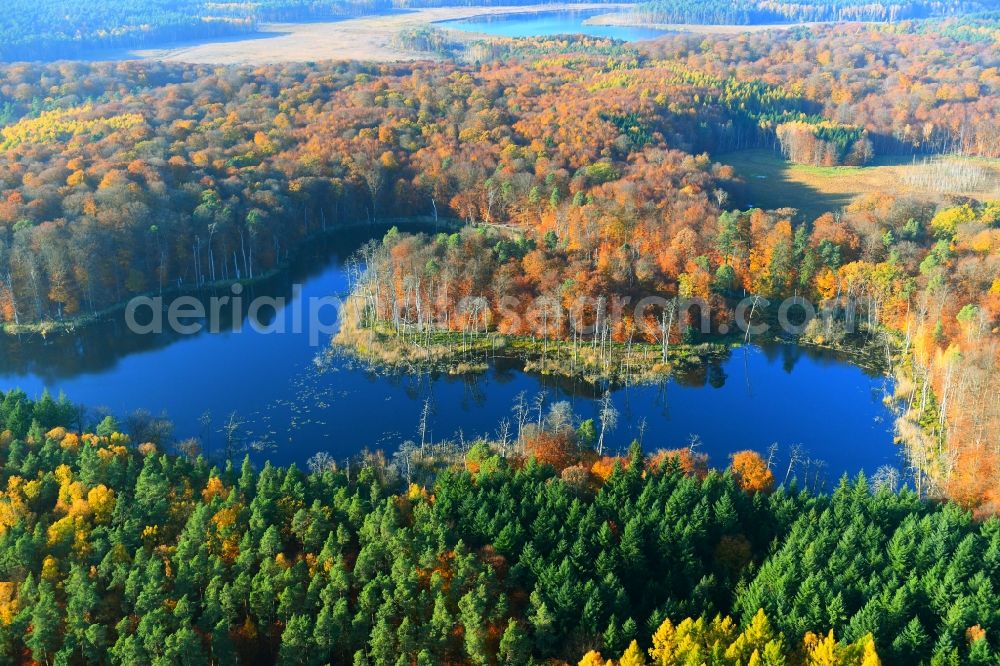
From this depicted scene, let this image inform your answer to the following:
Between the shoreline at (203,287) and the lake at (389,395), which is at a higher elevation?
the shoreline at (203,287)

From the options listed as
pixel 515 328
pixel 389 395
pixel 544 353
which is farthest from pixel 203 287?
pixel 544 353

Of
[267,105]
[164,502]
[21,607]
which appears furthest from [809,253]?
[267,105]

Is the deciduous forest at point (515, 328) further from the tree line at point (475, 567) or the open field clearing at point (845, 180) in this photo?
the open field clearing at point (845, 180)

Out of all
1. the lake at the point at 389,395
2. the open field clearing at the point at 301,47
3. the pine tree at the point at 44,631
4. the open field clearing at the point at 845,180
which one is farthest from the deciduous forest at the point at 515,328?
the open field clearing at the point at 301,47

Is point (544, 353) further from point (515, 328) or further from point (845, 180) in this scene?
point (845, 180)

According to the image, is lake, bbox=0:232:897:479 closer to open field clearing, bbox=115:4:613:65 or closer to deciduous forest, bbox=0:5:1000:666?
deciduous forest, bbox=0:5:1000:666

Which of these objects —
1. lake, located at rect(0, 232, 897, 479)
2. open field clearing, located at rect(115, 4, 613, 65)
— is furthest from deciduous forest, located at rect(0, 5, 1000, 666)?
open field clearing, located at rect(115, 4, 613, 65)

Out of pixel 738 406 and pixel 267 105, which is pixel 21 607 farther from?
pixel 267 105
